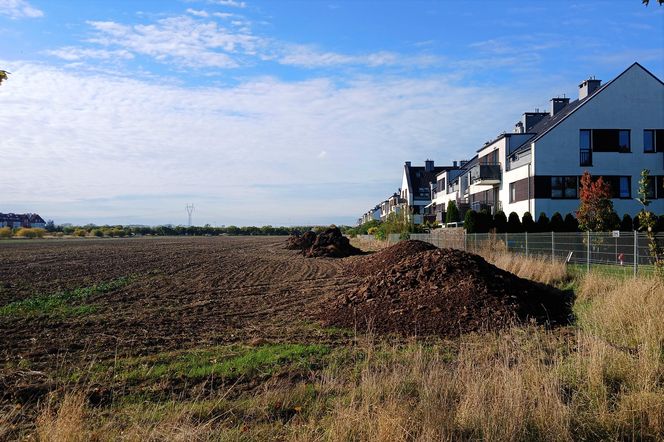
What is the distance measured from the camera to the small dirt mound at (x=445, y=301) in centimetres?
1071

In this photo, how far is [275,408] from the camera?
5.95m

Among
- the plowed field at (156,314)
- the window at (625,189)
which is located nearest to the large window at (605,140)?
the window at (625,189)

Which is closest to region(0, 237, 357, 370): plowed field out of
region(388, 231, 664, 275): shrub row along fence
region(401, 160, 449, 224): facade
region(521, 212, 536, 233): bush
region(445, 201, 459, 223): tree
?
region(388, 231, 664, 275): shrub row along fence

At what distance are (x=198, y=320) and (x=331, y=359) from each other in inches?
194

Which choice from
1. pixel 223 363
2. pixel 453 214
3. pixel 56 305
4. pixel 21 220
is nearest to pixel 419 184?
pixel 453 214

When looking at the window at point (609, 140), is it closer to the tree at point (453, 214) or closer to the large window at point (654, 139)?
the large window at point (654, 139)

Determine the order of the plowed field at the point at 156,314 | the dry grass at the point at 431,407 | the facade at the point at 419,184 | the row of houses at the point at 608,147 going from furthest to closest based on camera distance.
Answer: the facade at the point at 419,184 → the row of houses at the point at 608,147 → the plowed field at the point at 156,314 → the dry grass at the point at 431,407

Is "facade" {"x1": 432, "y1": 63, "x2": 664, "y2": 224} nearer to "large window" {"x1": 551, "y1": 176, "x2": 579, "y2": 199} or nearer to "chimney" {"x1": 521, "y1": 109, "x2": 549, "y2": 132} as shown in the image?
"large window" {"x1": 551, "y1": 176, "x2": 579, "y2": 199}

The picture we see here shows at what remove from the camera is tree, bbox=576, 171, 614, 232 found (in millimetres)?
24619

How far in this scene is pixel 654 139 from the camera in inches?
1371

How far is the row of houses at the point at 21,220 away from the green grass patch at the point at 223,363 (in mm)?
146525

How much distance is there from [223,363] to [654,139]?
116 ft

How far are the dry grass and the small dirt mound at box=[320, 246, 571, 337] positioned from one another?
3063 mm

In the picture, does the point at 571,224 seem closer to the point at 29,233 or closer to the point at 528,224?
the point at 528,224
